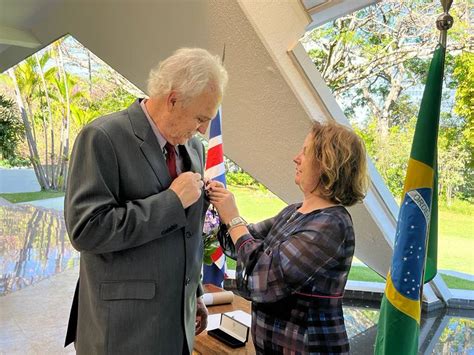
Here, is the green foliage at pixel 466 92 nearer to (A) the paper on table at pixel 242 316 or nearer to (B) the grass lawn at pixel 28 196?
(A) the paper on table at pixel 242 316

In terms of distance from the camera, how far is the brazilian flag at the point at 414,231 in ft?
5.48

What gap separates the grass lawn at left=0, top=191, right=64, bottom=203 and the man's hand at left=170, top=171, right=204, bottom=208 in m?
4.87

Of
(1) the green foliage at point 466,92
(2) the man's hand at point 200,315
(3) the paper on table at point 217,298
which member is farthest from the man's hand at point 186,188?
(1) the green foliage at point 466,92

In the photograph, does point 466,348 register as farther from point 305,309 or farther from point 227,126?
point 305,309

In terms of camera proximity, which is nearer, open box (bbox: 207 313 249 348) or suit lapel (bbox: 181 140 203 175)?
suit lapel (bbox: 181 140 203 175)

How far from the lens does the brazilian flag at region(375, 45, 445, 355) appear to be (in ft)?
5.48

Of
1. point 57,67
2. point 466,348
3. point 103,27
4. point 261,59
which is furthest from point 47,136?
point 466,348

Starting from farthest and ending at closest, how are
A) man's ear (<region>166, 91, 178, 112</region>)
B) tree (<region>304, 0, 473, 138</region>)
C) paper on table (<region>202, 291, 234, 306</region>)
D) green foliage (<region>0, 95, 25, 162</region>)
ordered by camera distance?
green foliage (<region>0, 95, 25, 162</region>) → tree (<region>304, 0, 473, 138</region>) → paper on table (<region>202, 291, 234, 306</region>) → man's ear (<region>166, 91, 178, 112</region>)

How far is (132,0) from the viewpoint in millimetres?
2672

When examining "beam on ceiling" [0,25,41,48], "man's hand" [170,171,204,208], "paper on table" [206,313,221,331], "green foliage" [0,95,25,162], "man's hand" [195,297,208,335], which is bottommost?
"paper on table" [206,313,221,331]

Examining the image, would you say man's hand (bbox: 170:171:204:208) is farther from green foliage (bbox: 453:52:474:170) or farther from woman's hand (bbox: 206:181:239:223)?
green foliage (bbox: 453:52:474:170)

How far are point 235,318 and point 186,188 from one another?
34.8 inches

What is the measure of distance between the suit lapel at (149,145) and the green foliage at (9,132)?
4804 mm

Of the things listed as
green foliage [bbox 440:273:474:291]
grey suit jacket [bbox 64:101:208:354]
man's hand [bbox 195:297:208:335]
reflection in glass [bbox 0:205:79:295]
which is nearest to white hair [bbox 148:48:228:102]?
grey suit jacket [bbox 64:101:208:354]
